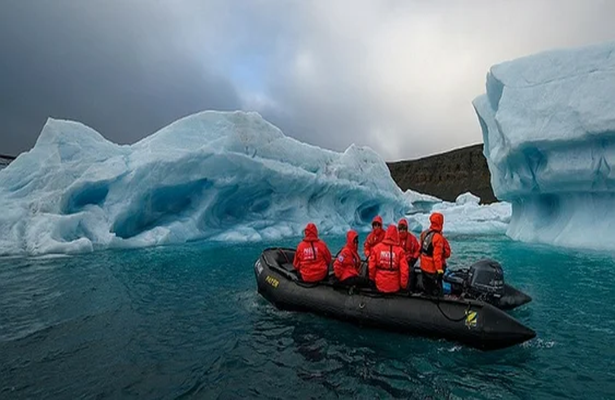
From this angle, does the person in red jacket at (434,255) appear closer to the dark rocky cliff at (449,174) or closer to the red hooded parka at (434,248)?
the red hooded parka at (434,248)

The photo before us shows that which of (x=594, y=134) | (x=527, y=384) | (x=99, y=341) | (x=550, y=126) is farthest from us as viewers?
(x=550, y=126)

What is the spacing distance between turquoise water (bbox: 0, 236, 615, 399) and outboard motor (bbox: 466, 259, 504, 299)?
598 mm

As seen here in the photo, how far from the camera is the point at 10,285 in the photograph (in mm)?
7906

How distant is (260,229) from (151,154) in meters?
6.49

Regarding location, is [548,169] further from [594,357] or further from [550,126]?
[594,357]

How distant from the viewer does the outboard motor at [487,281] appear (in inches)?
226

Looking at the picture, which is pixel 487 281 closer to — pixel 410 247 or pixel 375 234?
pixel 410 247

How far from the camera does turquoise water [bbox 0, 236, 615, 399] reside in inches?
148

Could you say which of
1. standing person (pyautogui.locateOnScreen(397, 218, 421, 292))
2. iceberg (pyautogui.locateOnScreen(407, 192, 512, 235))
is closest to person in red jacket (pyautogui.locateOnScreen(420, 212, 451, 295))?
standing person (pyautogui.locateOnScreen(397, 218, 421, 292))

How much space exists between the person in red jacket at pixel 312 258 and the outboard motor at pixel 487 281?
89.4 inches

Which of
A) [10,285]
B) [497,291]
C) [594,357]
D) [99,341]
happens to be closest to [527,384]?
[594,357]

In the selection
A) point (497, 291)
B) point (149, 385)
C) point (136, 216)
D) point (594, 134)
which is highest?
point (594, 134)

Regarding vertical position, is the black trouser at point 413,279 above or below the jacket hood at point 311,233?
below

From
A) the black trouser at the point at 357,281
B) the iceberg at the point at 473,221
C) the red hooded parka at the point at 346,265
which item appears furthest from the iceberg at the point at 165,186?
the black trouser at the point at 357,281
